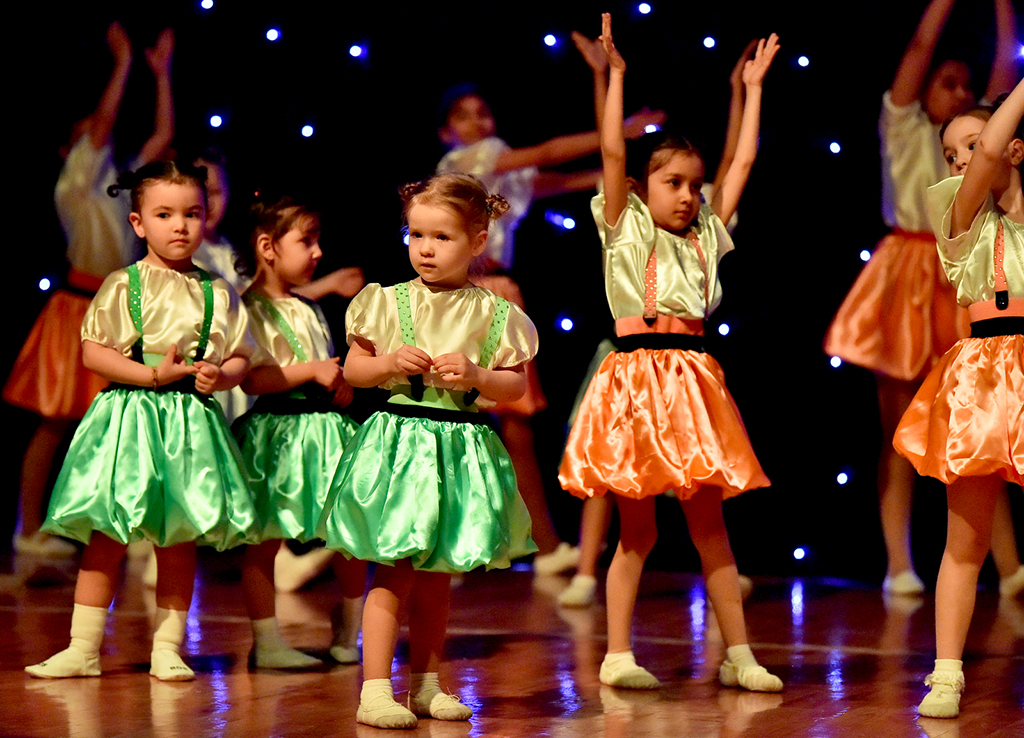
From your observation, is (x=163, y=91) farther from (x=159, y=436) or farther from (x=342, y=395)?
(x=159, y=436)

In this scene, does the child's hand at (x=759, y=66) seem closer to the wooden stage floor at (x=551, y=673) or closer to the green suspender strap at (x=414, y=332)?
the green suspender strap at (x=414, y=332)

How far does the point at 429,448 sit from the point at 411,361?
17 centimetres

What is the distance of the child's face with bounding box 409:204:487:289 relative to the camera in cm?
266

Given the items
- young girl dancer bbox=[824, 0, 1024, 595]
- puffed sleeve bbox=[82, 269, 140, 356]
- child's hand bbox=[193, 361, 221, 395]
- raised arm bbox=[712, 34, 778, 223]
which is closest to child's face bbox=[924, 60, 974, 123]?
young girl dancer bbox=[824, 0, 1024, 595]

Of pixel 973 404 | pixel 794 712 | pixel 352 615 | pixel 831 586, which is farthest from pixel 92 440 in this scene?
pixel 831 586

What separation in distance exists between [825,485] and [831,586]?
1.16 ft

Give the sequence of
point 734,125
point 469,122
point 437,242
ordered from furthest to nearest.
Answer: point 469,122, point 734,125, point 437,242

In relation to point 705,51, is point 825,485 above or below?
below

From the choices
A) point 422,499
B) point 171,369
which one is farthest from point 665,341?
point 171,369

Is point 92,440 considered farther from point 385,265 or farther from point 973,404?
point 385,265

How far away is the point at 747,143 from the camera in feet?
10.5

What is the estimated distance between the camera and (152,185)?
122 inches

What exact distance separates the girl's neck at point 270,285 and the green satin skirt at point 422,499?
810 mm

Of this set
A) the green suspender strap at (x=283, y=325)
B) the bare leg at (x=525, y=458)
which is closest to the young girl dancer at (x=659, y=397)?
the green suspender strap at (x=283, y=325)
